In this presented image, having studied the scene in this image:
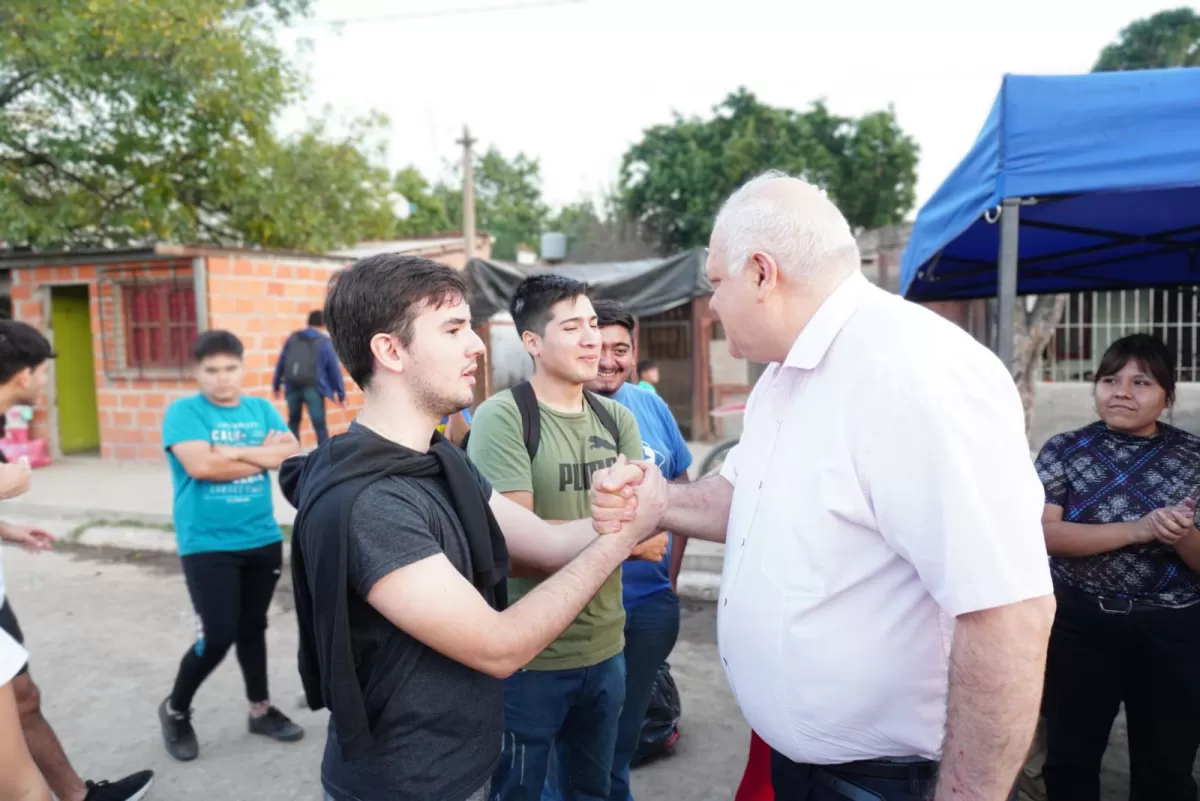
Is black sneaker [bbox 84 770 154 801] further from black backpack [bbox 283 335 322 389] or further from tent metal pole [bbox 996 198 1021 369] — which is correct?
black backpack [bbox 283 335 322 389]

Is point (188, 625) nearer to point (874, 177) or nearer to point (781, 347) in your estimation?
point (781, 347)

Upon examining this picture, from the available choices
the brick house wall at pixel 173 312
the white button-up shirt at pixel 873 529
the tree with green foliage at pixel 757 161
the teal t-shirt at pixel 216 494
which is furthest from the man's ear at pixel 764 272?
the tree with green foliage at pixel 757 161

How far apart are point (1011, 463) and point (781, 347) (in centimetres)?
50

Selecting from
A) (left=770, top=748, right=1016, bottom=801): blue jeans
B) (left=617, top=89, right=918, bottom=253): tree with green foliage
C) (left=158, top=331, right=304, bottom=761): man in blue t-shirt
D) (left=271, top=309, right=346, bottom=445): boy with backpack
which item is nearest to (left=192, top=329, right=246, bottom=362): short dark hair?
(left=158, top=331, right=304, bottom=761): man in blue t-shirt

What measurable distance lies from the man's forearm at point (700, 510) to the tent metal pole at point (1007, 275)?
1253mm

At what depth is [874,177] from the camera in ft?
79.4

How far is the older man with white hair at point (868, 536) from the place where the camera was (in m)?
1.32

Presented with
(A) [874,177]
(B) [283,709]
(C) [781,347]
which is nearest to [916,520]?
(C) [781,347]

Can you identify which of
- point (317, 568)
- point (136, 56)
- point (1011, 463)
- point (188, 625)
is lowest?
point (188, 625)

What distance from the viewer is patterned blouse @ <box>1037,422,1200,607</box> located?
2686 millimetres

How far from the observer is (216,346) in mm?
3521

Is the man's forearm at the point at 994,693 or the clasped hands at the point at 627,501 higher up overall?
the clasped hands at the point at 627,501

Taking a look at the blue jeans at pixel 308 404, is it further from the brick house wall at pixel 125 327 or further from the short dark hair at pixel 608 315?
the short dark hair at pixel 608 315

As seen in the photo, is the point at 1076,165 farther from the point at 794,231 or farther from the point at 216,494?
the point at 216,494
